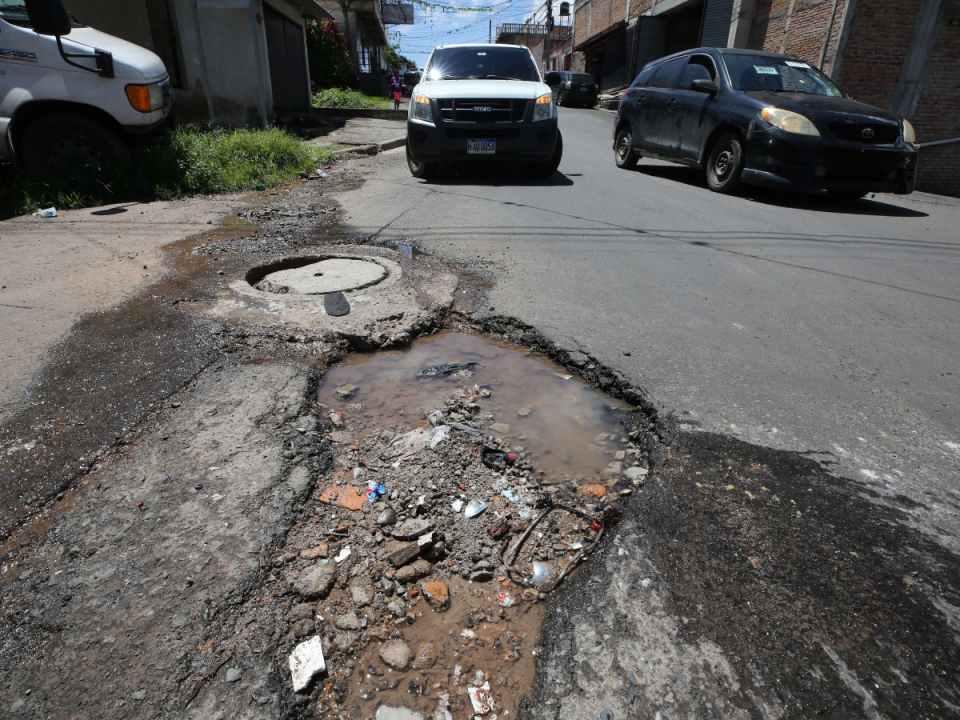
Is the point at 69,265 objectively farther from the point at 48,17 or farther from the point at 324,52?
the point at 324,52

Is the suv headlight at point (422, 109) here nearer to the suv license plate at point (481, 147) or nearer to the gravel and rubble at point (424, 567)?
the suv license plate at point (481, 147)

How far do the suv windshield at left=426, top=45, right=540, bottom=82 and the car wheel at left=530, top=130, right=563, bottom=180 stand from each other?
104 cm

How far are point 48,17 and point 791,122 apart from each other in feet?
24.1

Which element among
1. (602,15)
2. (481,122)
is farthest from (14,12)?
(602,15)

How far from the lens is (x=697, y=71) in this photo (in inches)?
311

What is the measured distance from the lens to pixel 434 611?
5.40 feet

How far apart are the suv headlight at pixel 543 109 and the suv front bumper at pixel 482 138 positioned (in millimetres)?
62

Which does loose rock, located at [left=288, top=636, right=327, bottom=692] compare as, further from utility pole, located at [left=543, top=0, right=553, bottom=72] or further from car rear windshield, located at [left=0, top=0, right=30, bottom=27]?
utility pole, located at [left=543, top=0, right=553, bottom=72]

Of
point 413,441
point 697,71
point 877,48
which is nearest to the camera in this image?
point 413,441

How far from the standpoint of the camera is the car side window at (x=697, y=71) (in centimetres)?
772

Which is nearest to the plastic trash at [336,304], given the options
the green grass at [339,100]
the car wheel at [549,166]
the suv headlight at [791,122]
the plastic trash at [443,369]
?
the plastic trash at [443,369]

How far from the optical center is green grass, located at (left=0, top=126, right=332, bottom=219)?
228 inches

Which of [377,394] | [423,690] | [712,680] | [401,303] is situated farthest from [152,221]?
[712,680]

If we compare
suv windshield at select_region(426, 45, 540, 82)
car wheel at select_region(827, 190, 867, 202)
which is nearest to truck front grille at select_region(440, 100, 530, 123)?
suv windshield at select_region(426, 45, 540, 82)
